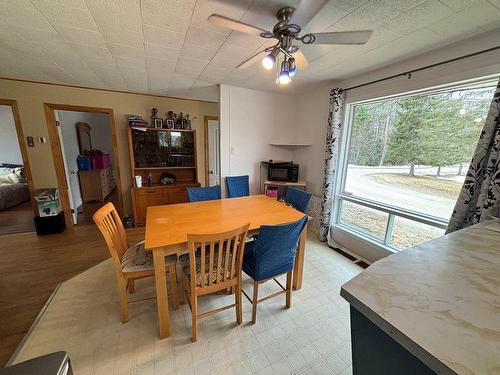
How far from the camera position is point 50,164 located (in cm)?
333

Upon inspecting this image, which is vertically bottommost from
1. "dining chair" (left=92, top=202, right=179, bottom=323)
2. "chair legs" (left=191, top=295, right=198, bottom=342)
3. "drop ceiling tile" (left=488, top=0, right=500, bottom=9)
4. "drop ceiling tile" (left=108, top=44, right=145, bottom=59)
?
"chair legs" (left=191, top=295, right=198, bottom=342)

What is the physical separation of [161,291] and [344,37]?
2.22m

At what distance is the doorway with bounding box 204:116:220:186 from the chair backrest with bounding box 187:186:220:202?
1644 mm

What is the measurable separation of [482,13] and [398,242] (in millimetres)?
2173

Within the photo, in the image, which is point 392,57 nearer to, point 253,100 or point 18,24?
point 253,100

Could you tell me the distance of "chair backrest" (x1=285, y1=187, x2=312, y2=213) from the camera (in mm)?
2288

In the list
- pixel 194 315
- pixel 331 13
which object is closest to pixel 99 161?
pixel 194 315

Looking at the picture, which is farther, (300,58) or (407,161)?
(407,161)

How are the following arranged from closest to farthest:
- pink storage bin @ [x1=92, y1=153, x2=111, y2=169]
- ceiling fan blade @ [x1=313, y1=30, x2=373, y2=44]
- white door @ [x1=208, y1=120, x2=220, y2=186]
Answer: ceiling fan blade @ [x1=313, y1=30, x2=373, y2=44] → white door @ [x1=208, y1=120, x2=220, y2=186] → pink storage bin @ [x1=92, y1=153, x2=111, y2=169]

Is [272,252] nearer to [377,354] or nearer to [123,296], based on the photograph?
[377,354]

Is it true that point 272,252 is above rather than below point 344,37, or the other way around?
below

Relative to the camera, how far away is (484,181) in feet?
5.40

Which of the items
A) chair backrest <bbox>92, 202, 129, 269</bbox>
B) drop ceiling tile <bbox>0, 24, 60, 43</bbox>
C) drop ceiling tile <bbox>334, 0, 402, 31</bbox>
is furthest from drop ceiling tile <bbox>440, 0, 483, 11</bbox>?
drop ceiling tile <bbox>0, 24, 60, 43</bbox>

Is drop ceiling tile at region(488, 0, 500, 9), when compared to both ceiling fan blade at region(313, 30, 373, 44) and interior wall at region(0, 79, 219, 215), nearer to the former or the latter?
ceiling fan blade at region(313, 30, 373, 44)
